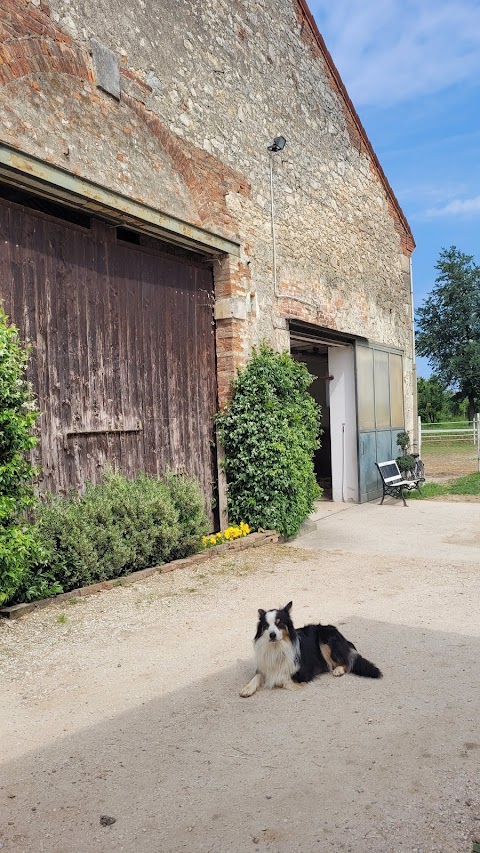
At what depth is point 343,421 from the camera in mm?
11734

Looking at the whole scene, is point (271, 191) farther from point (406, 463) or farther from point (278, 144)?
point (406, 463)

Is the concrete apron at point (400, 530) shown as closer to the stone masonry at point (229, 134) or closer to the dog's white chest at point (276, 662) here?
the stone masonry at point (229, 134)

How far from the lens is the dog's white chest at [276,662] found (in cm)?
349

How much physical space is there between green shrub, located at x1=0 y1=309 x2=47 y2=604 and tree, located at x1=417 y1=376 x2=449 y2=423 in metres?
37.4

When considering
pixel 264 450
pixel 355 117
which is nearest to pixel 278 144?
pixel 355 117

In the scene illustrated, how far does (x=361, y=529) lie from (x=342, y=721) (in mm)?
5871

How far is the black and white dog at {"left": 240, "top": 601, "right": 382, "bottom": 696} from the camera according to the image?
3479 mm

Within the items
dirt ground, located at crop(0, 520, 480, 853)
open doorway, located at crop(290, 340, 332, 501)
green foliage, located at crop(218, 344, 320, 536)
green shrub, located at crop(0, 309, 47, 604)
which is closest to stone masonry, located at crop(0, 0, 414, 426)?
green foliage, located at crop(218, 344, 320, 536)

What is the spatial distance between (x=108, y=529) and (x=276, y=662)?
2.50m

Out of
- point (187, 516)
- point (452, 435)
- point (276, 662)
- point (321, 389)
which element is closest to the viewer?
point (276, 662)

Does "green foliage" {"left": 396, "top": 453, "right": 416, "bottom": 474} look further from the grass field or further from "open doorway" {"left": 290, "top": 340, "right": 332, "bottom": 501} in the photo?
the grass field

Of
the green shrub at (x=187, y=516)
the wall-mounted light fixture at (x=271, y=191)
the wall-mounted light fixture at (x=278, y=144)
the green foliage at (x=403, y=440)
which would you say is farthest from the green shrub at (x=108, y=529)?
the green foliage at (x=403, y=440)

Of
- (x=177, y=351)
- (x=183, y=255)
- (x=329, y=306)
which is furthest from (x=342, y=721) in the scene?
(x=329, y=306)

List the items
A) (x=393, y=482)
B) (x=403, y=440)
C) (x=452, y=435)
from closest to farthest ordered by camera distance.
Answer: (x=393, y=482), (x=403, y=440), (x=452, y=435)
